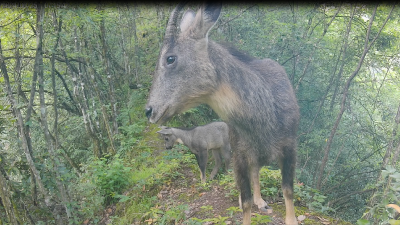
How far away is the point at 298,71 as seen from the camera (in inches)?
306

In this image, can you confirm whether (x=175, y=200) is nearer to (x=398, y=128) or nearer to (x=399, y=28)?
(x=398, y=128)

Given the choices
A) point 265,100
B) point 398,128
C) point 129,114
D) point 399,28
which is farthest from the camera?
point 129,114

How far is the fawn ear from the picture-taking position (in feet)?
8.70

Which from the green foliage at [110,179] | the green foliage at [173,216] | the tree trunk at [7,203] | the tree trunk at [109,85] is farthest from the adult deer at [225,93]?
the tree trunk at [109,85]

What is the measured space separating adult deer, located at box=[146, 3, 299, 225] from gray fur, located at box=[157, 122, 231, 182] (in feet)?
11.9

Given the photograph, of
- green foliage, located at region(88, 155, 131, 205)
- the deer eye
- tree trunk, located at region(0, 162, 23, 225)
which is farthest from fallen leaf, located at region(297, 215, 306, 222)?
tree trunk, located at region(0, 162, 23, 225)

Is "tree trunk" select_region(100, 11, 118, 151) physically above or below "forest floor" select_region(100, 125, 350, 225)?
above

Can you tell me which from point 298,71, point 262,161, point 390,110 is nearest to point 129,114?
point 298,71

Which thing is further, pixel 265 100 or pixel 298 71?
pixel 298 71

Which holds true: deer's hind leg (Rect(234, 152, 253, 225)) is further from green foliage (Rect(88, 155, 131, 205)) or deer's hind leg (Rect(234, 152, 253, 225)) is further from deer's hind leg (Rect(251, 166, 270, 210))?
green foliage (Rect(88, 155, 131, 205))

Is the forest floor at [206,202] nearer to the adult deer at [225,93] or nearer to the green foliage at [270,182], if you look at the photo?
the green foliage at [270,182]

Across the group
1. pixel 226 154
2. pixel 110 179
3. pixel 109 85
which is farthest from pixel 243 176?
pixel 109 85

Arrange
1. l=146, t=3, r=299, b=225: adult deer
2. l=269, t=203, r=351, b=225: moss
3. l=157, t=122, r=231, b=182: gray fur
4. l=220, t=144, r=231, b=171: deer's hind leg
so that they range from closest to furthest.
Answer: l=146, t=3, r=299, b=225: adult deer < l=269, t=203, r=351, b=225: moss < l=157, t=122, r=231, b=182: gray fur < l=220, t=144, r=231, b=171: deer's hind leg

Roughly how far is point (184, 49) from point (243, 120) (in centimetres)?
91
